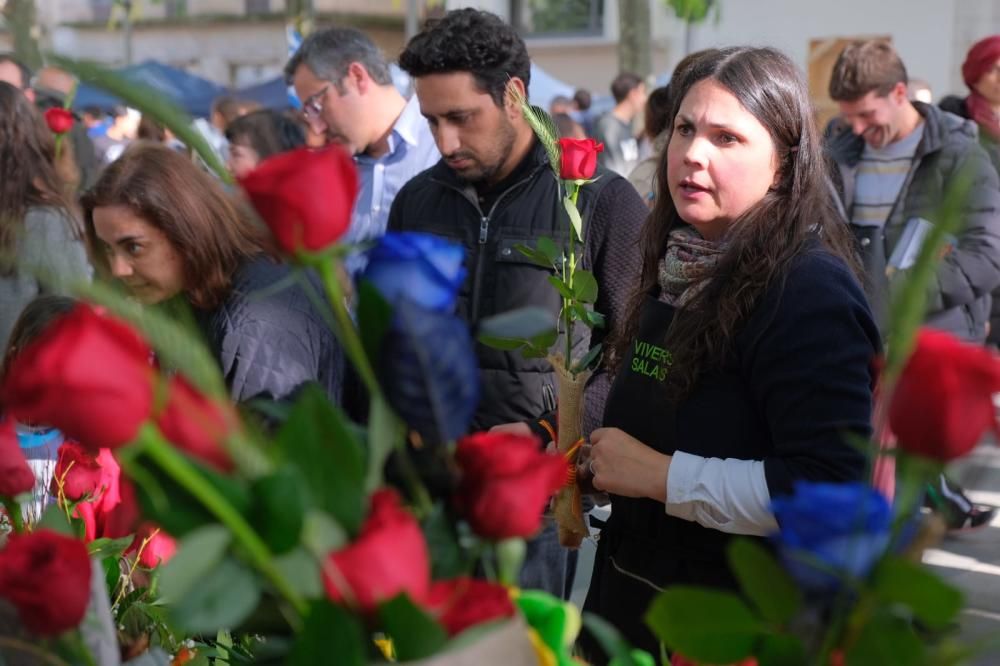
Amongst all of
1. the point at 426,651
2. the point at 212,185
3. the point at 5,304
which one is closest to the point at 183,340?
the point at 426,651

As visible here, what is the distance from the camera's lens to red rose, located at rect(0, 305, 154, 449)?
529mm

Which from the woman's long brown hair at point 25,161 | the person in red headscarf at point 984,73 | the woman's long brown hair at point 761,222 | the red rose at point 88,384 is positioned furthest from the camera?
the person in red headscarf at point 984,73

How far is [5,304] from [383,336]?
2.66 meters

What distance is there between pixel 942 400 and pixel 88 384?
37 cm

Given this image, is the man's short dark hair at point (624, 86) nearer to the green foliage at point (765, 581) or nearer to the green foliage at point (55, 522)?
the green foliage at point (55, 522)

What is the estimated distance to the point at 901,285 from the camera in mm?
596

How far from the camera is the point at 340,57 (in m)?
3.49

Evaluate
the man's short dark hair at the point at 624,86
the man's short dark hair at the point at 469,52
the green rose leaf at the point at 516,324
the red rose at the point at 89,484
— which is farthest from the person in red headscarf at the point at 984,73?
the man's short dark hair at the point at 624,86

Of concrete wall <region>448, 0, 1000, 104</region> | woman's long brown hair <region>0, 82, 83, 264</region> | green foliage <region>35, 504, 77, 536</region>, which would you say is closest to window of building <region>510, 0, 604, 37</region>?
concrete wall <region>448, 0, 1000, 104</region>

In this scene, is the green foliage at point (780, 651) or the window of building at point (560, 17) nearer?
the green foliage at point (780, 651)

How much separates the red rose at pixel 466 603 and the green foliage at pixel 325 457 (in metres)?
0.06

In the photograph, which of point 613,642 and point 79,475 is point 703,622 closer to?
point 613,642

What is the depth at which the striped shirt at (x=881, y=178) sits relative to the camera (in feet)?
12.9

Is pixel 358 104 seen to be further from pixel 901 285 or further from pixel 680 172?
pixel 901 285
